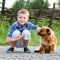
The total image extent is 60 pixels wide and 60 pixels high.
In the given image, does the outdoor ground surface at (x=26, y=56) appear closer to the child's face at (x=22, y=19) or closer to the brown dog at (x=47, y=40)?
the brown dog at (x=47, y=40)

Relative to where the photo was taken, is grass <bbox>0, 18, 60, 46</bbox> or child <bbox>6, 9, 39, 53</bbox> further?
grass <bbox>0, 18, 60, 46</bbox>

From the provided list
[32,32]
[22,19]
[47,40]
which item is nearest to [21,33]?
[22,19]

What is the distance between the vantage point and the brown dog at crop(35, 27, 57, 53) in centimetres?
899

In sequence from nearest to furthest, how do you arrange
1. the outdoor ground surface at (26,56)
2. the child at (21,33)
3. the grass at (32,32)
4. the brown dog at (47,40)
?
1. the outdoor ground surface at (26,56)
2. the brown dog at (47,40)
3. the child at (21,33)
4. the grass at (32,32)

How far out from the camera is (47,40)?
9.08 metres

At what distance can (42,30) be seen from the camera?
9.00m

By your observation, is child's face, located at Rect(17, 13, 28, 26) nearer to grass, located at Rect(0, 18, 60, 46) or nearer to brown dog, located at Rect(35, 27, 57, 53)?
brown dog, located at Rect(35, 27, 57, 53)

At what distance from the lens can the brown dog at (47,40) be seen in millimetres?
8992

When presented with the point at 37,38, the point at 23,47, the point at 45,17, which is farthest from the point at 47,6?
the point at 23,47

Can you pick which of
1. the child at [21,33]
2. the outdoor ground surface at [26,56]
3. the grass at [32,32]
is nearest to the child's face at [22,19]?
the child at [21,33]

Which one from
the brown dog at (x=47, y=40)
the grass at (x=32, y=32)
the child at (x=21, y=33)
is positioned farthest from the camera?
the grass at (x=32, y=32)

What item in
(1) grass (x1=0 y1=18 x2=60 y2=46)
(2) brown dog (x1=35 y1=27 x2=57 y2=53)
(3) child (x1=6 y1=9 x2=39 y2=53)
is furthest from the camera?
(1) grass (x1=0 y1=18 x2=60 y2=46)

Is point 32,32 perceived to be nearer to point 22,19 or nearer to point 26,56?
point 22,19

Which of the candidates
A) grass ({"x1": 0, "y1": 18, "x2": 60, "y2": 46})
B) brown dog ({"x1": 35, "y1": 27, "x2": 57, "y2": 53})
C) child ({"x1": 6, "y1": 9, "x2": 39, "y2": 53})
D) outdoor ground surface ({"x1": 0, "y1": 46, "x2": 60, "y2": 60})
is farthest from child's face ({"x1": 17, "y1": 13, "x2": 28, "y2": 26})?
grass ({"x1": 0, "y1": 18, "x2": 60, "y2": 46})
